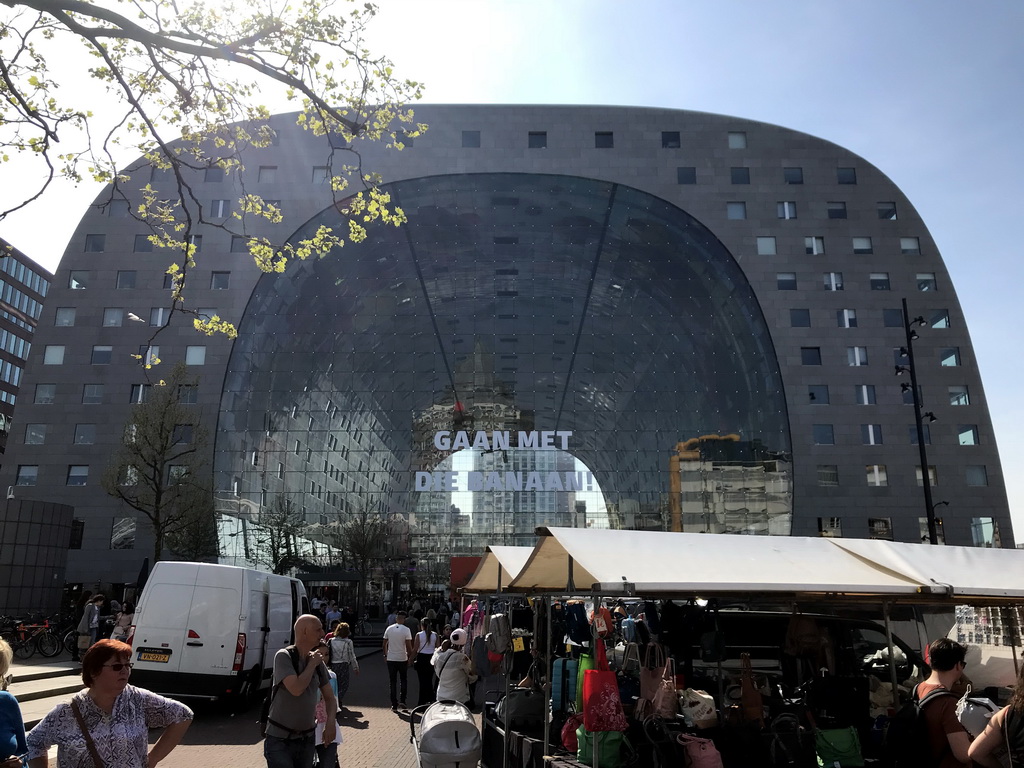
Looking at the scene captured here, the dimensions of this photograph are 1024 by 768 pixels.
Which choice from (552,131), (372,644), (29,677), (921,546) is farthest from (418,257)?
(921,546)

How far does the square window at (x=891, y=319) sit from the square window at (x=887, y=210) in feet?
17.2

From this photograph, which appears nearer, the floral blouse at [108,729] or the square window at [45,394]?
the floral blouse at [108,729]

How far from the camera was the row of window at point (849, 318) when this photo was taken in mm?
39406

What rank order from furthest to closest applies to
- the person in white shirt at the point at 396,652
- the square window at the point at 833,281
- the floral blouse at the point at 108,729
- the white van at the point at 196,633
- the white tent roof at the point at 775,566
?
the square window at the point at 833,281
the person in white shirt at the point at 396,652
the white van at the point at 196,633
the white tent roof at the point at 775,566
the floral blouse at the point at 108,729

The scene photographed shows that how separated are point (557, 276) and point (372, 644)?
20.3 meters

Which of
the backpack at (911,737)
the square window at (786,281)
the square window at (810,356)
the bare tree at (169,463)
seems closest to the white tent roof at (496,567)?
the backpack at (911,737)

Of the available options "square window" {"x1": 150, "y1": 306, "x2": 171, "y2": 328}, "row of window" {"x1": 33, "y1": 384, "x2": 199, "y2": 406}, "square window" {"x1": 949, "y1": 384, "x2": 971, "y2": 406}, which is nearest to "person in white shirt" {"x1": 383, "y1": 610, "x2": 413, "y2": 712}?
"row of window" {"x1": 33, "y1": 384, "x2": 199, "y2": 406}

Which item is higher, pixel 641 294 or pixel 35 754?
pixel 641 294

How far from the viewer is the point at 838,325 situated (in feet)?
130

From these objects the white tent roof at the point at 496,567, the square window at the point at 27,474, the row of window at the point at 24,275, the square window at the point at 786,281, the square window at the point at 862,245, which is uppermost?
the row of window at the point at 24,275

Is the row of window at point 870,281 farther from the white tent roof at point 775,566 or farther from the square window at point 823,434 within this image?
the white tent roof at point 775,566

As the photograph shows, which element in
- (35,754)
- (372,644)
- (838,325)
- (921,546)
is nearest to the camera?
(35,754)

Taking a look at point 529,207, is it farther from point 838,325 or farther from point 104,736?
point 104,736

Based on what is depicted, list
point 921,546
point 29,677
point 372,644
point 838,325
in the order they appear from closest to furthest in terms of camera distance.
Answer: point 921,546 → point 29,677 → point 372,644 → point 838,325
